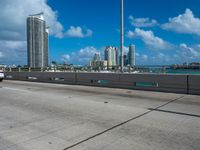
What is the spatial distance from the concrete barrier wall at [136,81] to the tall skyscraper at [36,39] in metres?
22.1

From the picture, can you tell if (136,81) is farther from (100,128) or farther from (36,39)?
(36,39)

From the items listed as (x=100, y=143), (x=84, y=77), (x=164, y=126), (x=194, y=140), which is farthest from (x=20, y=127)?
(x=84, y=77)

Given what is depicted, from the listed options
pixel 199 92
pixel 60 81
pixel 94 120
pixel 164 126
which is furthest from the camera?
pixel 60 81

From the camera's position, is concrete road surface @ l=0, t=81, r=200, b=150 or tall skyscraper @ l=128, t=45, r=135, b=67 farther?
tall skyscraper @ l=128, t=45, r=135, b=67

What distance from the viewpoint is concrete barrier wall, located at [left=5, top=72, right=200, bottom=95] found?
1137 cm

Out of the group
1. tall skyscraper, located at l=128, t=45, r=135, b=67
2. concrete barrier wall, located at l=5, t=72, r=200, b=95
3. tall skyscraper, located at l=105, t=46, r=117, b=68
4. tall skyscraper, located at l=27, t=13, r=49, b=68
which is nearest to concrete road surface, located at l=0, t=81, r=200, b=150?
concrete barrier wall, located at l=5, t=72, r=200, b=95

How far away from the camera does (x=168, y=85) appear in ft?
39.8

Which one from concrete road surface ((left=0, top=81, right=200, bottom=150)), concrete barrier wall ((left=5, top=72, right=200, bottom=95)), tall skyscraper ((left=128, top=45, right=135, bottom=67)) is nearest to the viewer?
concrete road surface ((left=0, top=81, right=200, bottom=150))

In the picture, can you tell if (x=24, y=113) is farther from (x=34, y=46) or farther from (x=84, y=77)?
(x=34, y=46)

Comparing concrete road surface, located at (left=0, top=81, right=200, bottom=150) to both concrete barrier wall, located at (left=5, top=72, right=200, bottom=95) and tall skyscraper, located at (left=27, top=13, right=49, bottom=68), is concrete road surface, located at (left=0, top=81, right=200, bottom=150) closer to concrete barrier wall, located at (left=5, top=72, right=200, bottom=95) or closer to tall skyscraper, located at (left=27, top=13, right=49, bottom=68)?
concrete barrier wall, located at (left=5, top=72, right=200, bottom=95)

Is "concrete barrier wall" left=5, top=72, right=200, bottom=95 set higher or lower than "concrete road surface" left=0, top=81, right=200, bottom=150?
higher

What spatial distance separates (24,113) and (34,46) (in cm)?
3737

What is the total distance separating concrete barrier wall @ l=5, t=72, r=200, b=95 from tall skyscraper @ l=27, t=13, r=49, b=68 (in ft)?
72.5

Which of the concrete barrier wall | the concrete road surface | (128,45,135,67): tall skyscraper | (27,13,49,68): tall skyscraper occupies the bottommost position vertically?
the concrete road surface
